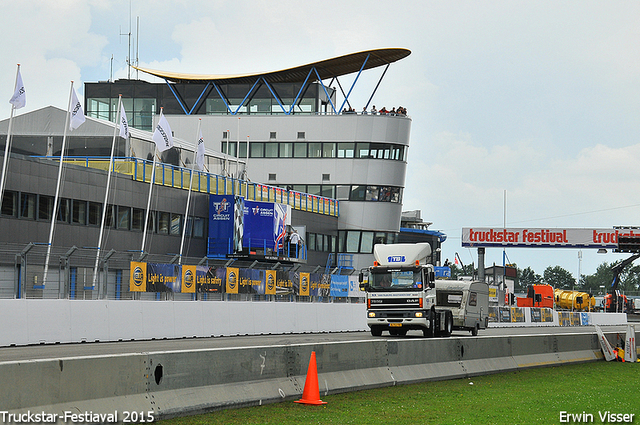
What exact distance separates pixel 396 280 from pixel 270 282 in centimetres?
1149

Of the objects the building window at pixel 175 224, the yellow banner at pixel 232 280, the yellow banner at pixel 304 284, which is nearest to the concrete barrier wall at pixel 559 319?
the yellow banner at pixel 304 284

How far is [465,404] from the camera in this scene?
40.3ft

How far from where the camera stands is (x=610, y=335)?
23188mm

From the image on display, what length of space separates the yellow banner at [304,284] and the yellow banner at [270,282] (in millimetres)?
2237

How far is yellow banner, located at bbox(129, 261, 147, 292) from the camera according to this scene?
30.2 metres

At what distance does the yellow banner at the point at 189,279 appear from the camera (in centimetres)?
3325

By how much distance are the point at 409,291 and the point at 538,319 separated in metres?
30.6

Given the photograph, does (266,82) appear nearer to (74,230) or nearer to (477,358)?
(74,230)

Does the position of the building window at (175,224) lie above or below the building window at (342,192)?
below

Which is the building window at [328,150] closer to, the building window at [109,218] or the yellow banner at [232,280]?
the building window at [109,218]

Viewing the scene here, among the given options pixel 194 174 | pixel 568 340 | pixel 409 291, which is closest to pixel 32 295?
pixel 409 291

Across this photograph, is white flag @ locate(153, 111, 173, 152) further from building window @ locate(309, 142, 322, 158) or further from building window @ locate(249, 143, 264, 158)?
building window @ locate(249, 143, 264, 158)

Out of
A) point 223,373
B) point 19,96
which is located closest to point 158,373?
point 223,373

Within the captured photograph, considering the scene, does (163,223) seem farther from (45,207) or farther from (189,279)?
(189,279)
